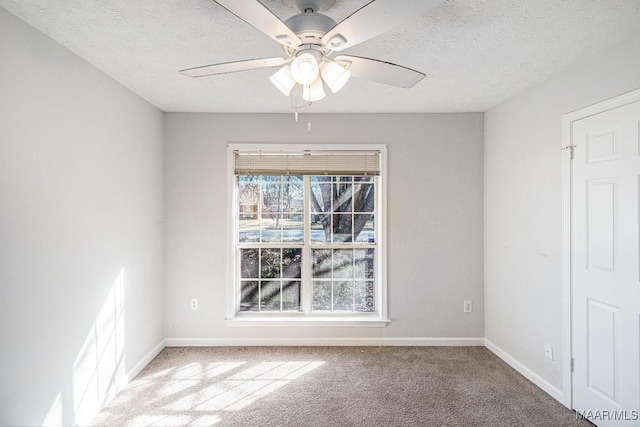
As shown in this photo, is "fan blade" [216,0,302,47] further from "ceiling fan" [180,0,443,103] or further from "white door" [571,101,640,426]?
"white door" [571,101,640,426]

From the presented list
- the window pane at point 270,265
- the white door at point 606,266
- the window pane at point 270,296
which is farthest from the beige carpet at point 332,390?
the window pane at point 270,265

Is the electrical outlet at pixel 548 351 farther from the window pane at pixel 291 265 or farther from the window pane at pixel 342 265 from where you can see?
the window pane at pixel 291 265

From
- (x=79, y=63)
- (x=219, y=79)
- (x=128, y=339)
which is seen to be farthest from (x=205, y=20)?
(x=128, y=339)

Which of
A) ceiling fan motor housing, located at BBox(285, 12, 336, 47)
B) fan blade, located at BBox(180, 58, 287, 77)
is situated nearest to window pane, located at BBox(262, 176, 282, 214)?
fan blade, located at BBox(180, 58, 287, 77)

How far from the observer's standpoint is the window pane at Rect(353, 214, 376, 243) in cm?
375

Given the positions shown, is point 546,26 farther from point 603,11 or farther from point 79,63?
point 79,63

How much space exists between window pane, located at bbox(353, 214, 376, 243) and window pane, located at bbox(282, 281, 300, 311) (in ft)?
2.76

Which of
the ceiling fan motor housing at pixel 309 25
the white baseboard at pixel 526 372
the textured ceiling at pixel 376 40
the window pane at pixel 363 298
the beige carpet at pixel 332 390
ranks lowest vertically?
the beige carpet at pixel 332 390

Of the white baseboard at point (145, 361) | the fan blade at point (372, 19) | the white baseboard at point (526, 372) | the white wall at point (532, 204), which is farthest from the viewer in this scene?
the white baseboard at point (145, 361)

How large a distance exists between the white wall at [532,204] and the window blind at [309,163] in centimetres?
124

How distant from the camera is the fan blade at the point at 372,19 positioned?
1186 mm

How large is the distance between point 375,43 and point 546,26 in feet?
3.06

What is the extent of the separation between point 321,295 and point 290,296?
13.2 inches

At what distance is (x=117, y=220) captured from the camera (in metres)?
2.73
